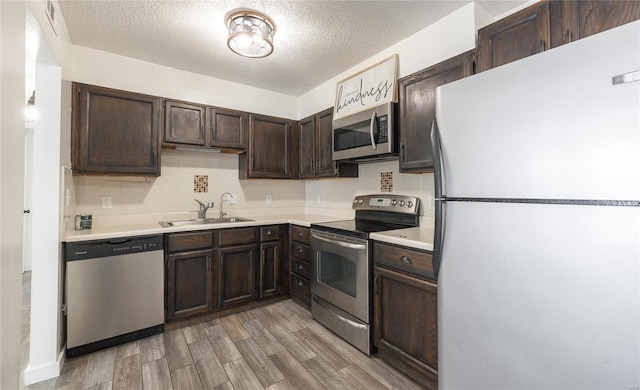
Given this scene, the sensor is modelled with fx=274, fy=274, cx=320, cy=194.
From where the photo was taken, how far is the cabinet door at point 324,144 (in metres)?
2.88

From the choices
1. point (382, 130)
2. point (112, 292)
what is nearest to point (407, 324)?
point (382, 130)

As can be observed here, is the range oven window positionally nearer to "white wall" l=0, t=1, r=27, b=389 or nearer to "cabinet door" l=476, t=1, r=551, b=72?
"cabinet door" l=476, t=1, r=551, b=72

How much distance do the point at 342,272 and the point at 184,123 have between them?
2.10 meters

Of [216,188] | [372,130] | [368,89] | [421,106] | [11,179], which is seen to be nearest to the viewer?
[11,179]

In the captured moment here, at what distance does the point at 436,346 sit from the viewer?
158 centimetres

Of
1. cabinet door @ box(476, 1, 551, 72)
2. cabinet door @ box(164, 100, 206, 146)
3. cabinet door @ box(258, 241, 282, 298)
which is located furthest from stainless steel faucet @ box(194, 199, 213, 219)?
cabinet door @ box(476, 1, 551, 72)

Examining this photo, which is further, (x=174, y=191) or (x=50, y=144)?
(x=174, y=191)

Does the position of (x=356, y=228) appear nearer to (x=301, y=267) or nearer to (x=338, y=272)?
(x=338, y=272)

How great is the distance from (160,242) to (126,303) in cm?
51

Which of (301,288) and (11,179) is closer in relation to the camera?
(11,179)

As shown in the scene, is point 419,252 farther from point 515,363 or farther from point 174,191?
point 174,191

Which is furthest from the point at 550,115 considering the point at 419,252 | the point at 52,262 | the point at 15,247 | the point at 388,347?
the point at 52,262

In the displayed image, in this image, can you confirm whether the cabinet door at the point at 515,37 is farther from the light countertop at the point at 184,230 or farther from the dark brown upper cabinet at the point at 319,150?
the dark brown upper cabinet at the point at 319,150

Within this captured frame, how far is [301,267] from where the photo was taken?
9.20 ft
